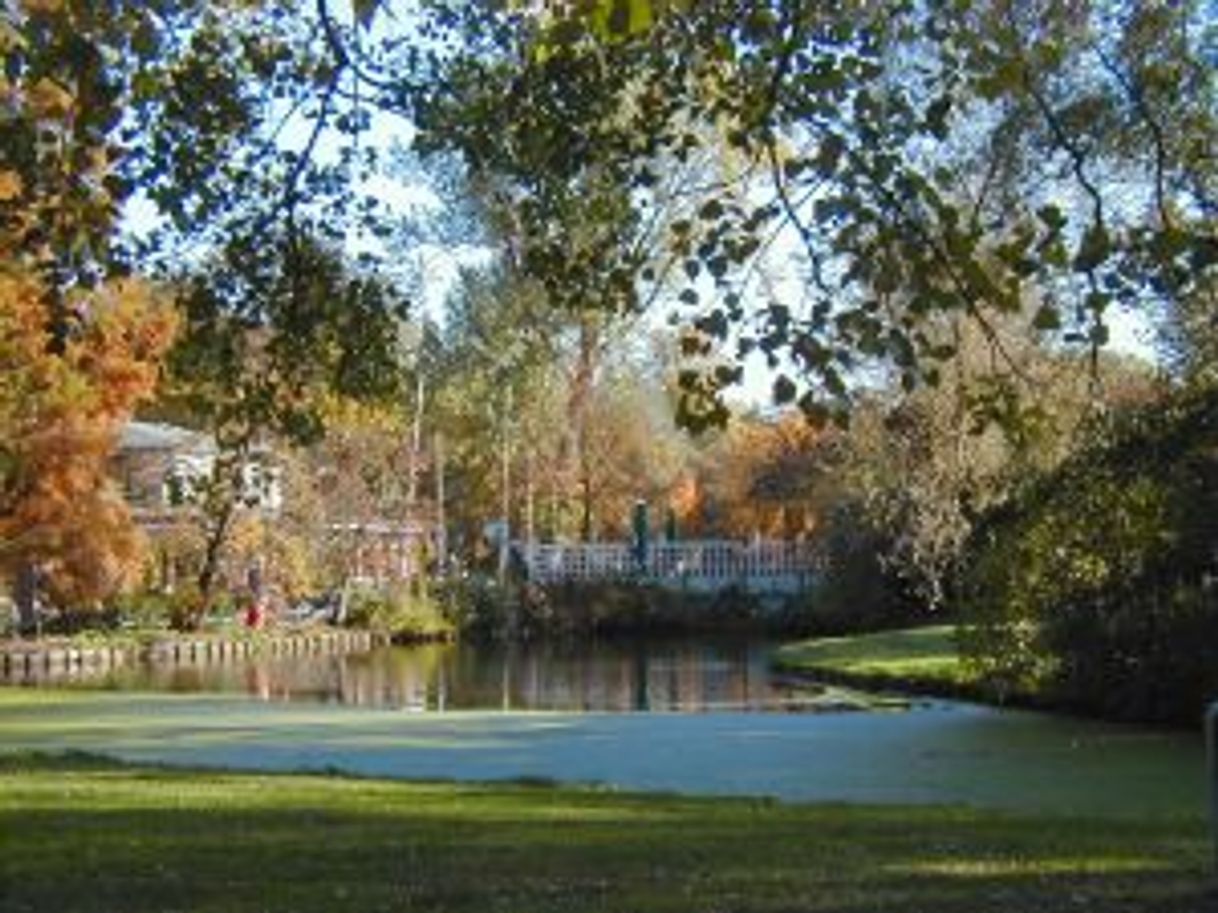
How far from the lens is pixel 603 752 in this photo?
1761 centimetres

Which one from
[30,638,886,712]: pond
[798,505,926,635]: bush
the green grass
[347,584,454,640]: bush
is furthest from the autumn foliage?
the green grass

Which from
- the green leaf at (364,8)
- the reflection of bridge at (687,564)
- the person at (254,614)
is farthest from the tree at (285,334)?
the reflection of bridge at (687,564)

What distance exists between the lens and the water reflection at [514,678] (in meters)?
26.7

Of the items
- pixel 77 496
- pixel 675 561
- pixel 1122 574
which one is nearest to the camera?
pixel 1122 574

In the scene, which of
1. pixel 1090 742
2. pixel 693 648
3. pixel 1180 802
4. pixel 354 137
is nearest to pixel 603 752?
pixel 1090 742

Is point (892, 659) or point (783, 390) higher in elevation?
point (783, 390)

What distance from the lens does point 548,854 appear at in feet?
29.5

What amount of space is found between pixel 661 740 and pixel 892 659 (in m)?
10.5

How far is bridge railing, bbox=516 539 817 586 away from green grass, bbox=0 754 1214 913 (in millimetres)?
33433

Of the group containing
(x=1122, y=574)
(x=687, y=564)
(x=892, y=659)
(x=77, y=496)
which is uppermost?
(x=77, y=496)

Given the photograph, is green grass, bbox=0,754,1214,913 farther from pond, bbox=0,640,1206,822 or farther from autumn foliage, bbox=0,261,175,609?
autumn foliage, bbox=0,261,175,609

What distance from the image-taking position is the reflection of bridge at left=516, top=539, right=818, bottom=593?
46.2m

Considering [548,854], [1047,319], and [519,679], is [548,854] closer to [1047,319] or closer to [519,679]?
[1047,319]

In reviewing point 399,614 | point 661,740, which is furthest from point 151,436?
point 661,740
